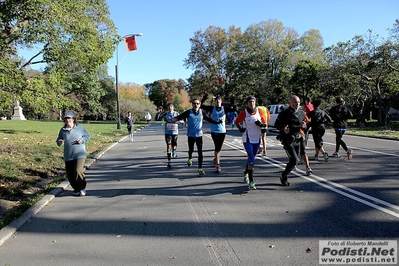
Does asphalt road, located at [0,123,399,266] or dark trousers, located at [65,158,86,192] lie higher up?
dark trousers, located at [65,158,86,192]

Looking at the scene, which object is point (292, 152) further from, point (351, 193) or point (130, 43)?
point (130, 43)

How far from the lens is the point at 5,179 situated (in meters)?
8.12

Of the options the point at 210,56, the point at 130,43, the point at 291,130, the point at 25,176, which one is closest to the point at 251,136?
the point at 291,130

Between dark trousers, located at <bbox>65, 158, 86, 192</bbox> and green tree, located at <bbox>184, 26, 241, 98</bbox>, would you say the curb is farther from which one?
green tree, located at <bbox>184, 26, 241, 98</bbox>

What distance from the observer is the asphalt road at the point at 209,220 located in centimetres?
383

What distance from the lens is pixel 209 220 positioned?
16.0 ft

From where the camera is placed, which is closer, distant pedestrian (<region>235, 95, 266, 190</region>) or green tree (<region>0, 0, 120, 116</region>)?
distant pedestrian (<region>235, 95, 266, 190</region>)

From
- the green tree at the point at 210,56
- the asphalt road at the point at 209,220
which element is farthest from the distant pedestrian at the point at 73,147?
the green tree at the point at 210,56

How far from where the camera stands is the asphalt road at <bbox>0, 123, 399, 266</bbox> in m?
3.83

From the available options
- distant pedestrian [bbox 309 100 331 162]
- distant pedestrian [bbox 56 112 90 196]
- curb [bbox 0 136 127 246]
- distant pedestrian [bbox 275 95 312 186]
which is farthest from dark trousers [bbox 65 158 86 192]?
distant pedestrian [bbox 309 100 331 162]

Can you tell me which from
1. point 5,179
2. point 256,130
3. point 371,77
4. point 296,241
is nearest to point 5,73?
point 5,179

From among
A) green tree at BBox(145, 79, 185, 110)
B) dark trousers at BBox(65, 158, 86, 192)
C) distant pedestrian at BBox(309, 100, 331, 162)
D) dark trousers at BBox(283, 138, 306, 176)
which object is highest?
green tree at BBox(145, 79, 185, 110)

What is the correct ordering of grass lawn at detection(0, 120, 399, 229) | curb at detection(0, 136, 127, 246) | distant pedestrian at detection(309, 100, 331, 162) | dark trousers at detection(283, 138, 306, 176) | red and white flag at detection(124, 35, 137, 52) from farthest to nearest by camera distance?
red and white flag at detection(124, 35, 137, 52) → distant pedestrian at detection(309, 100, 331, 162) → dark trousers at detection(283, 138, 306, 176) → grass lawn at detection(0, 120, 399, 229) → curb at detection(0, 136, 127, 246)

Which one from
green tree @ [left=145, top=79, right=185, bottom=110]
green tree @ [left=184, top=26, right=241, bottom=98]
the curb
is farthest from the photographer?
green tree @ [left=145, top=79, right=185, bottom=110]
